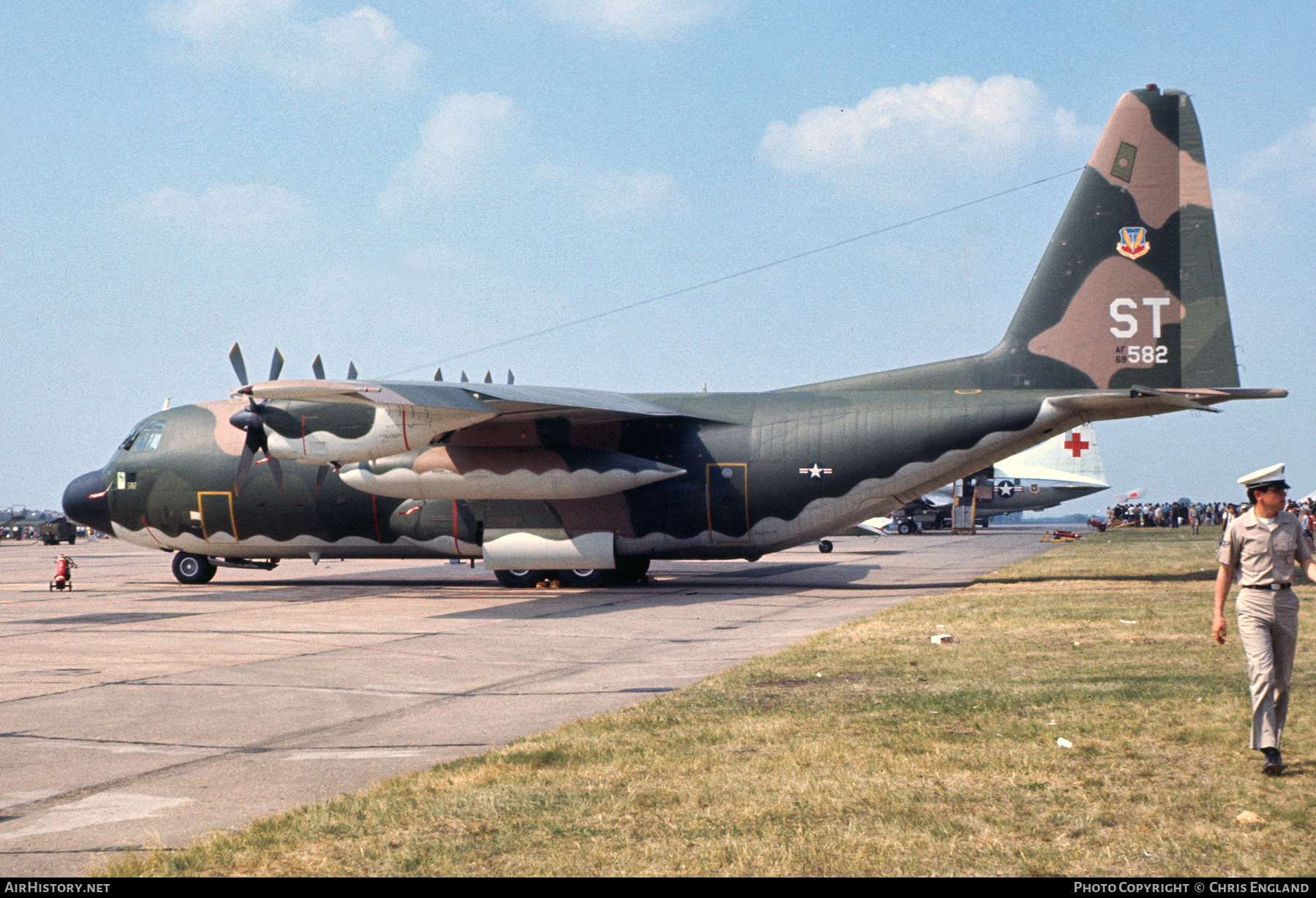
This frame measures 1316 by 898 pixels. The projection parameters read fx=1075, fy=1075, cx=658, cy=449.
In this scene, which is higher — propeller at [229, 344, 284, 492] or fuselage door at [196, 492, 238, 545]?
propeller at [229, 344, 284, 492]

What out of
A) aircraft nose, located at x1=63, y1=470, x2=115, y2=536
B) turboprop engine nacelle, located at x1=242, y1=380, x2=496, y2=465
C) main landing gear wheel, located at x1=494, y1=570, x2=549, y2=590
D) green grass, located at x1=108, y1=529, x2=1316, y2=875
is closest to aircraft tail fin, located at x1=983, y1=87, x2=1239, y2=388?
green grass, located at x1=108, y1=529, x2=1316, y2=875

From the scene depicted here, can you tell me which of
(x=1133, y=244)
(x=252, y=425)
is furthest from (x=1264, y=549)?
(x=252, y=425)

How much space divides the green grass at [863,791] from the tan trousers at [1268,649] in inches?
14.3

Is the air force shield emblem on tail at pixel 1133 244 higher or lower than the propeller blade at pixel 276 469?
higher

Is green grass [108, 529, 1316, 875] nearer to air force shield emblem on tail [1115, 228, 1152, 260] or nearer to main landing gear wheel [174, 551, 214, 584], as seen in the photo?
air force shield emblem on tail [1115, 228, 1152, 260]

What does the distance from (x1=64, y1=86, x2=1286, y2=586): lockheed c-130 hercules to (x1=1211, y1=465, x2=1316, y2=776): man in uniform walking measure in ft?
48.7

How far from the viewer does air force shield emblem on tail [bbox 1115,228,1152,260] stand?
22.9 m

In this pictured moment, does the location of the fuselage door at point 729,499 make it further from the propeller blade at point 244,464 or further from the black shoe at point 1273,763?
the black shoe at point 1273,763

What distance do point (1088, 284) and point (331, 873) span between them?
70.8ft

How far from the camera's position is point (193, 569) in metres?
29.4

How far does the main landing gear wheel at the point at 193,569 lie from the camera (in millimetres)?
29344

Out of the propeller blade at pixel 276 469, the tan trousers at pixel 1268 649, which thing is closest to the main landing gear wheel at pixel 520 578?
the propeller blade at pixel 276 469

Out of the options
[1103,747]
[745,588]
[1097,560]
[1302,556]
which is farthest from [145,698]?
[1097,560]

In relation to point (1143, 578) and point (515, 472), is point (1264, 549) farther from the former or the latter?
point (1143, 578)
